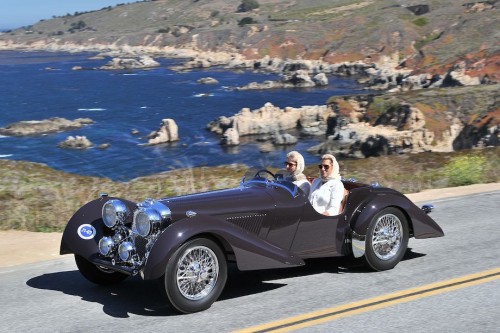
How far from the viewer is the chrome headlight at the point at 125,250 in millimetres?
7098

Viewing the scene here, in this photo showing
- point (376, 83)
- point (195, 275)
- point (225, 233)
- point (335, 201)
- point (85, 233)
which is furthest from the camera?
point (376, 83)

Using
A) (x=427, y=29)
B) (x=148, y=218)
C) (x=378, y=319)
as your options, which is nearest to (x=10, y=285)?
→ (x=148, y=218)

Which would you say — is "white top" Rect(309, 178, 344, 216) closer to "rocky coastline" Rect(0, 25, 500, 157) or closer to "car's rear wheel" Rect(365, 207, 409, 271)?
"car's rear wheel" Rect(365, 207, 409, 271)

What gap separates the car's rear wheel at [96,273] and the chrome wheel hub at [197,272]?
4.54 ft

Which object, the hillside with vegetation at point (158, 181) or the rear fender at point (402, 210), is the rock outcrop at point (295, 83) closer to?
the hillside with vegetation at point (158, 181)

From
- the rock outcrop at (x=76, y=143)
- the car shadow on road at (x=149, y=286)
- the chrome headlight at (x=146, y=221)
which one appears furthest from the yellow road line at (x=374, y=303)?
the rock outcrop at (x=76, y=143)

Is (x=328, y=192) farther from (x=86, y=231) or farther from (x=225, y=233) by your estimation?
(x=86, y=231)

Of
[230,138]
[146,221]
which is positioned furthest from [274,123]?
[146,221]

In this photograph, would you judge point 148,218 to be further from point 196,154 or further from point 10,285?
point 196,154

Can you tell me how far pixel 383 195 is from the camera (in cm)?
871

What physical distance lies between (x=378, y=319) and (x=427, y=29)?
143m

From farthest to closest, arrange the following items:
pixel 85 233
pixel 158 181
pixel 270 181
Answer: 1. pixel 158 181
2. pixel 270 181
3. pixel 85 233

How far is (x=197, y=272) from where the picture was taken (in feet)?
23.0

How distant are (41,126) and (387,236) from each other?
245 ft
